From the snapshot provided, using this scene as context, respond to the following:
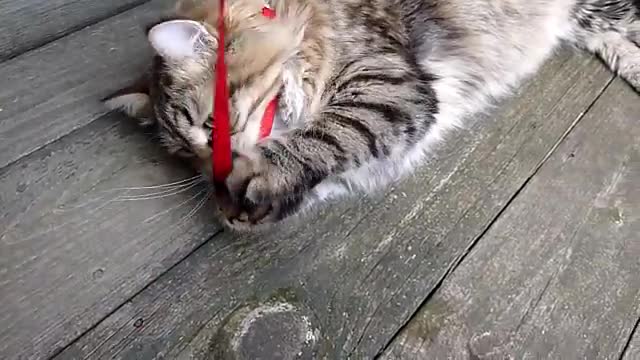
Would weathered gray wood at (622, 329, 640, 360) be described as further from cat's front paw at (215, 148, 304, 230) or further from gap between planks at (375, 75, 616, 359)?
cat's front paw at (215, 148, 304, 230)

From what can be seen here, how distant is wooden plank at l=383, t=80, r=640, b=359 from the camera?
1168 millimetres

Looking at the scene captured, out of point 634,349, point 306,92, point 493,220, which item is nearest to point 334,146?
A: point 306,92

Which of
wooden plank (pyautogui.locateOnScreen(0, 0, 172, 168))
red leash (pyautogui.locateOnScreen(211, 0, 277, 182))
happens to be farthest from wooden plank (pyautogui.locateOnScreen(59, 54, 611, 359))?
wooden plank (pyautogui.locateOnScreen(0, 0, 172, 168))

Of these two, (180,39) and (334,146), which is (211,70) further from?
(334,146)

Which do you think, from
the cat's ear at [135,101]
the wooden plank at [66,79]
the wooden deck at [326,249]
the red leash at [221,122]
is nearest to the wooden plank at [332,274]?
the wooden deck at [326,249]

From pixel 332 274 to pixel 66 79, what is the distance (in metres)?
0.70

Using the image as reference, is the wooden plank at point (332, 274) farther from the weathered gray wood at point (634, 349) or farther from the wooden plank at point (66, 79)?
the wooden plank at point (66, 79)

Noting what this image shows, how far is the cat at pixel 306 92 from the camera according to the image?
4.08ft

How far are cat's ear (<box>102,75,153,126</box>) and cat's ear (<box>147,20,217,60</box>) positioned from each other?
126 mm

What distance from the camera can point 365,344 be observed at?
115 centimetres

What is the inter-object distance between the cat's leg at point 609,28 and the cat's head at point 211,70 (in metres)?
0.74

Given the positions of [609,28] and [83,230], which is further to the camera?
[609,28]

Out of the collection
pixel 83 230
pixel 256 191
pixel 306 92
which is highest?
pixel 306 92

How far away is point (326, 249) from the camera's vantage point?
1.27 metres
